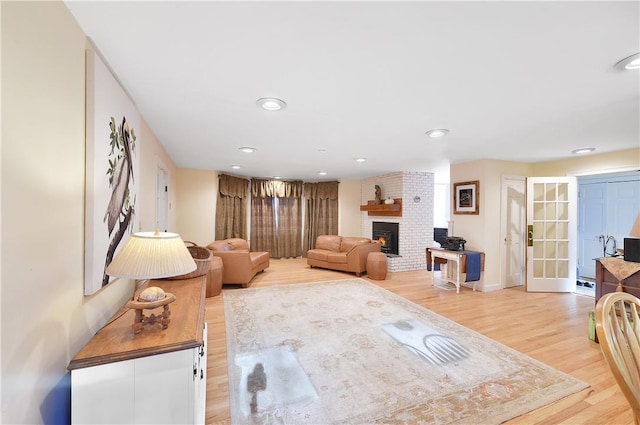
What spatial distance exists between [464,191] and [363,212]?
286 centimetres

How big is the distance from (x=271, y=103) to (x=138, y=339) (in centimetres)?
177

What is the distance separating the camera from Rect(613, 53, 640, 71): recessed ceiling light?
1.48m

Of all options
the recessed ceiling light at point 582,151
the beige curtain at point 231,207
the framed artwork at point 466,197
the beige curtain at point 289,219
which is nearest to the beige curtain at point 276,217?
the beige curtain at point 289,219

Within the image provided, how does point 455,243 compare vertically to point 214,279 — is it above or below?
above

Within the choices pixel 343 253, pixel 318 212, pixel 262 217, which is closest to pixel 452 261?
pixel 343 253

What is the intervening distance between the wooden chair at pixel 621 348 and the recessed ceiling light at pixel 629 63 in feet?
4.42

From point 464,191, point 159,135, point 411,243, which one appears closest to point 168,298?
point 159,135

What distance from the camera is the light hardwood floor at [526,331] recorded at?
69.3 inches

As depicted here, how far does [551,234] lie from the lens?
14.7ft

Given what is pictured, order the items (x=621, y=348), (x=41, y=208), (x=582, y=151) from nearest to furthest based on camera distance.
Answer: (x=41, y=208)
(x=621, y=348)
(x=582, y=151)

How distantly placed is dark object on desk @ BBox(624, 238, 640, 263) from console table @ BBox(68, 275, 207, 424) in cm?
440

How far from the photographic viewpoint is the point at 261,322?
3.10 metres

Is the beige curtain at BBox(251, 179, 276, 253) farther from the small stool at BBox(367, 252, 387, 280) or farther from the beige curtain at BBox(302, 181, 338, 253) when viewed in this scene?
the small stool at BBox(367, 252, 387, 280)

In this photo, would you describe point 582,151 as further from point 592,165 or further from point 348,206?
point 348,206
